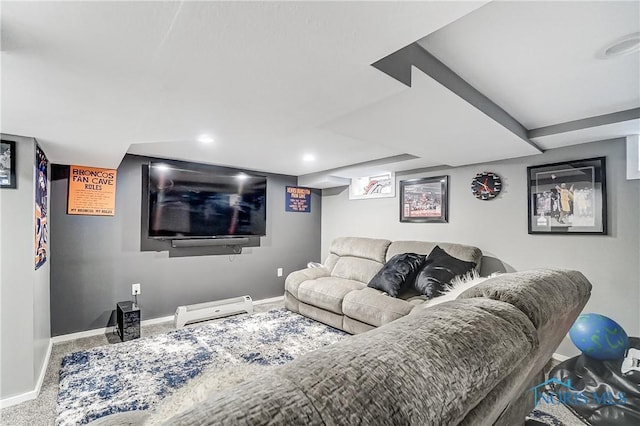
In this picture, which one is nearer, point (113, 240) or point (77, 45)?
point (77, 45)

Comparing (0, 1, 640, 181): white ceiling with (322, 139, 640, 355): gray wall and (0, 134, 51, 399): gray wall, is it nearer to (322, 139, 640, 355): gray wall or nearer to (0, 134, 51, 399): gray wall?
(0, 134, 51, 399): gray wall

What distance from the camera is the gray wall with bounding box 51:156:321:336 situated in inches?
122

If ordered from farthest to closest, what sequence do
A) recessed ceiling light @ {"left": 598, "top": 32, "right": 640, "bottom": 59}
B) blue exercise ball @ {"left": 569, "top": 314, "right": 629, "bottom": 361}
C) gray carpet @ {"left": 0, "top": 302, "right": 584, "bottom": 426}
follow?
blue exercise ball @ {"left": 569, "top": 314, "right": 629, "bottom": 361}, recessed ceiling light @ {"left": 598, "top": 32, "right": 640, "bottom": 59}, gray carpet @ {"left": 0, "top": 302, "right": 584, "bottom": 426}

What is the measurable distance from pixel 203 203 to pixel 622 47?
4.05 meters

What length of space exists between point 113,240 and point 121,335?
110 centimetres

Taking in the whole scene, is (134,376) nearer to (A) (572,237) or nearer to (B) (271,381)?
(B) (271,381)

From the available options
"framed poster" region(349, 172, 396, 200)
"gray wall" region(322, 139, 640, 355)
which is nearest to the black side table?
"gray wall" region(322, 139, 640, 355)

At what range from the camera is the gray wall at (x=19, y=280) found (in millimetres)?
2018

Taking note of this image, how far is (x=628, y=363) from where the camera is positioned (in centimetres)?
187

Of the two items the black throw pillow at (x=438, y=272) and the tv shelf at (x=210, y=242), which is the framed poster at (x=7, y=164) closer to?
the tv shelf at (x=210, y=242)

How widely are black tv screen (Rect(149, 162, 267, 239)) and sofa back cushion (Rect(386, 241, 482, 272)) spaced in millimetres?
Result: 2054

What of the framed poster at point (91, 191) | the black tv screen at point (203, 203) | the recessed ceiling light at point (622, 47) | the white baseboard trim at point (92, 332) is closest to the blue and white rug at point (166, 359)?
the white baseboard trim at point (92, 332)

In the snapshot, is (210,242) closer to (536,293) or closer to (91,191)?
(91,191)

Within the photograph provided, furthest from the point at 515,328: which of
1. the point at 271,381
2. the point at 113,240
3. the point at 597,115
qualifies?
the point at 113,240
